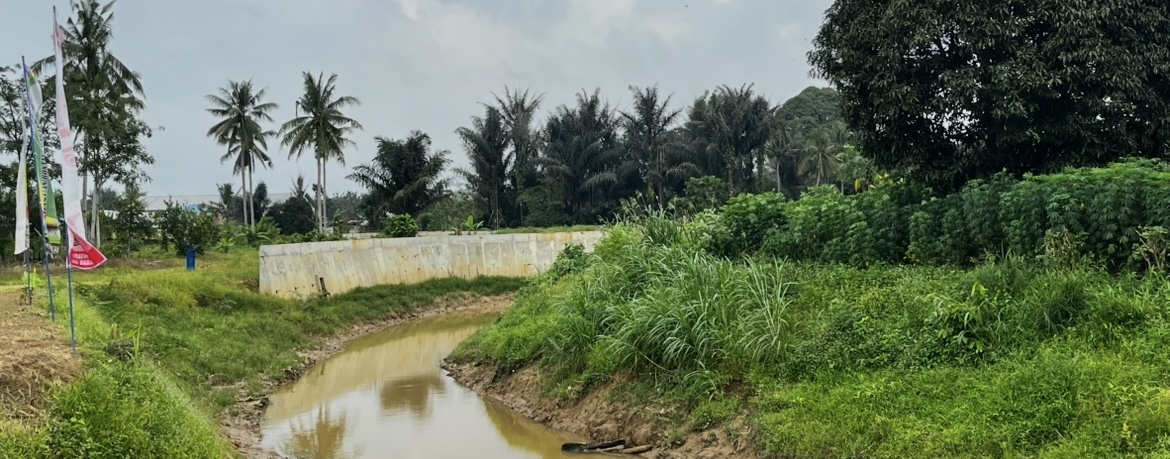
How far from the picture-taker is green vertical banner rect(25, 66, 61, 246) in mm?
8477

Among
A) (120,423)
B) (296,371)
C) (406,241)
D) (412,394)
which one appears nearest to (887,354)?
(120,423)

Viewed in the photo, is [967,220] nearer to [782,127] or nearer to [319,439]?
[319,439]

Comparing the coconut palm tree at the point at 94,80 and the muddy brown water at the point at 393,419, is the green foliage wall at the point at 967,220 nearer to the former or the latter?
the muddy brown water at the point at 393,419

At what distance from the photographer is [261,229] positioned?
36969 mm

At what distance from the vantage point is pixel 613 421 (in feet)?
31.5

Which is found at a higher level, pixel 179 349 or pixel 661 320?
pixel 661 320

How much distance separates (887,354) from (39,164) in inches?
346

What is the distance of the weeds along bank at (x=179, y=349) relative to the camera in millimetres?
6423

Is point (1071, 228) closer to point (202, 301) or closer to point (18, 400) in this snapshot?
point (18, 400)

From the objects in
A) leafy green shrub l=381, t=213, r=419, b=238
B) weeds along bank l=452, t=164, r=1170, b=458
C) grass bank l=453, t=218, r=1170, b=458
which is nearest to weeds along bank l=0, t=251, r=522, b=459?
weeds along bank l=452, t=164, r=1170, b=458

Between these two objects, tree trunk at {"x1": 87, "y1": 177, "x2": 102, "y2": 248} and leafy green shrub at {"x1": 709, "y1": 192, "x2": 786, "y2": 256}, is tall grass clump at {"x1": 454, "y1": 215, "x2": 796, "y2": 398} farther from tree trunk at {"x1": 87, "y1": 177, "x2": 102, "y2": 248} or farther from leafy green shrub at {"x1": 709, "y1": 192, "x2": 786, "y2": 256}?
tree trunk at {"x1": 87, "y1": 177, "x2": 102, "y2": 248}

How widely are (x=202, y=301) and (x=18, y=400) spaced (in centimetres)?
1192

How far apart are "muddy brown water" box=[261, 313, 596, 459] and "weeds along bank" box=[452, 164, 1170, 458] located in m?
0.98

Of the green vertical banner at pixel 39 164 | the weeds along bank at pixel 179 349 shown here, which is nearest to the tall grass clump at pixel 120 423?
the weeds along bank at pixel 179 349
